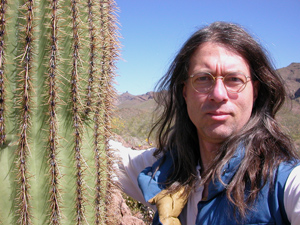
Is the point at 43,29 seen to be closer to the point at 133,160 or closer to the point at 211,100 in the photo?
the point at 211,100

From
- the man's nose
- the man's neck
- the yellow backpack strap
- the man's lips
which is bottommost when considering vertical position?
the yellow backpack strap

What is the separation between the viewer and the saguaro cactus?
1626mm

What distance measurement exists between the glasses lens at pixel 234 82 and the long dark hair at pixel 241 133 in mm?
152

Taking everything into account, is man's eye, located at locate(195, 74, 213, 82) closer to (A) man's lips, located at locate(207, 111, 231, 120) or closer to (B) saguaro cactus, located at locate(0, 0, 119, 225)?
(A) man's lips, located at locate(207, 111, 231, 120)

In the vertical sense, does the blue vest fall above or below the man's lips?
below

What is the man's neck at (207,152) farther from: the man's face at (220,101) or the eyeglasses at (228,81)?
the eyeglasses at (228,81)

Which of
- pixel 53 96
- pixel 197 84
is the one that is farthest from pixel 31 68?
pixel 197 84

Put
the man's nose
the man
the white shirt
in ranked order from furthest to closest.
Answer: the man's nose → the man → the white shirt

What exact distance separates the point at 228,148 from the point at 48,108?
1114 mm

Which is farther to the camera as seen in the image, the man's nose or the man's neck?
the man's neck

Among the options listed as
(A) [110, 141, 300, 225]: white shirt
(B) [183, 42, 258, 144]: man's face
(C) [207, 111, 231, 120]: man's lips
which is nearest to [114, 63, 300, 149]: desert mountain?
(A) [110, 141, 300, 225]: white shirt

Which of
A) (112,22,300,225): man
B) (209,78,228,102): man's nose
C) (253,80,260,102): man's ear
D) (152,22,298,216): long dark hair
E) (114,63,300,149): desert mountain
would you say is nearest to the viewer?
(112,22,300,225): man

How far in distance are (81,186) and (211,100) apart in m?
0.96

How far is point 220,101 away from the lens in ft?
5.93
